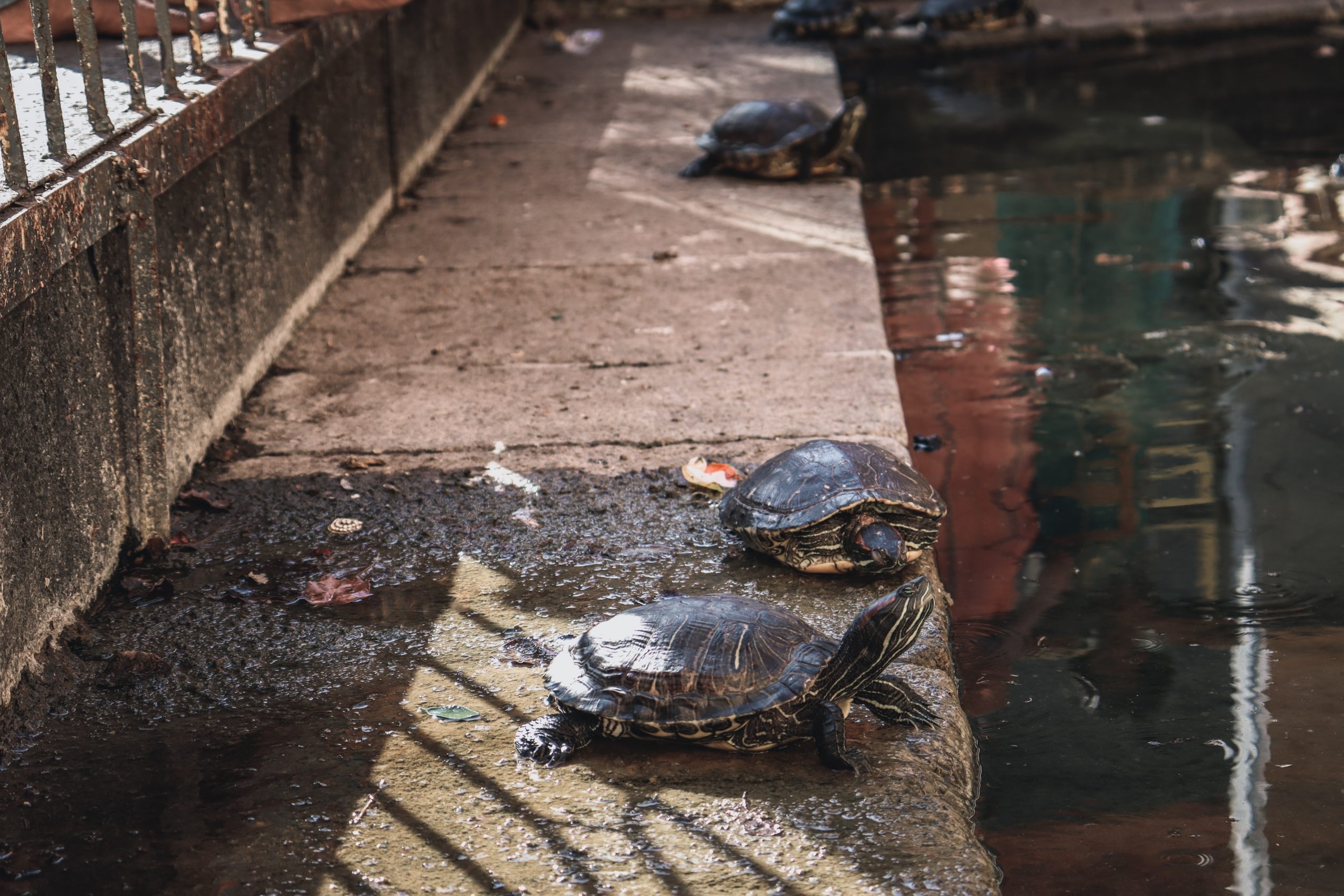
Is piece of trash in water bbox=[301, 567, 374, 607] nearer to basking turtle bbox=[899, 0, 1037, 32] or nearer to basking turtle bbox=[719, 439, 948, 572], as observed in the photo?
basking turtle bbox=[719, 439, 948, 572]

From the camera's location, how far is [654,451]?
4852 mm

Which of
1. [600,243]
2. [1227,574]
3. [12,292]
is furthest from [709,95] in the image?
[12,292]

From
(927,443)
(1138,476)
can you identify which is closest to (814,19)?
(927,443)

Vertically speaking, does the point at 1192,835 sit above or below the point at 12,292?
below

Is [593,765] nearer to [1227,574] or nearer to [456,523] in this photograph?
[456,523]

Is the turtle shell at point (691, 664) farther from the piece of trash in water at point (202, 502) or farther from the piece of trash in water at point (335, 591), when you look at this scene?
the piece of trash in water at point (202, 502)

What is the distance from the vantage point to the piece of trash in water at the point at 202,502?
4.50 metres

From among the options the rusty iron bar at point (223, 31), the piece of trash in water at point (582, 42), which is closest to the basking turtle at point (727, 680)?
the rusty iron bar at point (223, 31)

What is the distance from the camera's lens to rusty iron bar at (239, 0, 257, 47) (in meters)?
5.52

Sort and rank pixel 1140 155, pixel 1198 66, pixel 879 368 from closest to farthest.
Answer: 1. pixel 879 368
2. pixel 1140 155
3. pixel 1198 66

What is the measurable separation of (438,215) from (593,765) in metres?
5.38

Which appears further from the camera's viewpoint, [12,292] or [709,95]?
[709,95]

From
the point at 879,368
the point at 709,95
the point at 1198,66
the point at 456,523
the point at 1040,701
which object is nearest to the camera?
the point at 1040,701

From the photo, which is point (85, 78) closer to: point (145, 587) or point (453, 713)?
point (145, 587)
